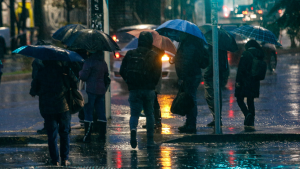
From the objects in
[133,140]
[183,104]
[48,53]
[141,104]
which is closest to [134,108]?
[141,104]

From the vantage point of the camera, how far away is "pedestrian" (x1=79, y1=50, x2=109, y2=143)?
26.9 ft

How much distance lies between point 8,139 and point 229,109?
5151mm

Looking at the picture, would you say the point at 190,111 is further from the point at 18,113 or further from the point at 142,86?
the point at 18,113

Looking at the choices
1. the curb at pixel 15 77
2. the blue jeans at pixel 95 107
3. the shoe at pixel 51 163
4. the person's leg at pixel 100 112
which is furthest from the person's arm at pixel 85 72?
the curb at pixel 15 77

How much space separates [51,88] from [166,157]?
1.87 meters

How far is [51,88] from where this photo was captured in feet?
21.5

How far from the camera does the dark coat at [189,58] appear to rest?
28.4 feet

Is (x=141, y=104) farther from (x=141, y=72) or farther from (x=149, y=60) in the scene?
(x=149, y=60)

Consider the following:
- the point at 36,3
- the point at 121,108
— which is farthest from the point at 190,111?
the point at 36,3

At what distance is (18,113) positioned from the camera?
37.6ft

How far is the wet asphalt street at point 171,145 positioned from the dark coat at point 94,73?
0.89m

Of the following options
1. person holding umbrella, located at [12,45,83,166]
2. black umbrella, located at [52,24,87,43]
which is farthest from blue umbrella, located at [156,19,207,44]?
person holding umbrella, located at [12,45,83,166]

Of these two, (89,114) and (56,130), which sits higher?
(56,130)

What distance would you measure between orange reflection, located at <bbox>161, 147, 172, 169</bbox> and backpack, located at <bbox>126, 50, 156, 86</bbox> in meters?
1.04
